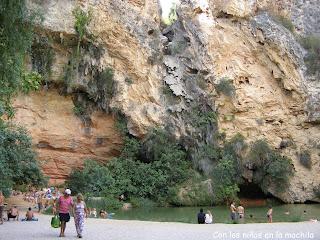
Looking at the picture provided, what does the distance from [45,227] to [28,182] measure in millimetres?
8314

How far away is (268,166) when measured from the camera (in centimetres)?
2959

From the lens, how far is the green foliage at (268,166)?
29.4 meters

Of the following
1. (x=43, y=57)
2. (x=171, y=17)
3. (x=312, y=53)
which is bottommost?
(x=43, y=57)

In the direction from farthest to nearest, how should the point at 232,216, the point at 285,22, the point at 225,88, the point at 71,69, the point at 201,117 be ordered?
the point at 285,22 → the point at 225,88 → the point at 201,117 → the point at 71,69 → the point at 232,216

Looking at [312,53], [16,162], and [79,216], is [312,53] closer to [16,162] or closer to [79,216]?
[16,162]

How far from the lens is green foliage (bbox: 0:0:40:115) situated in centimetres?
1027

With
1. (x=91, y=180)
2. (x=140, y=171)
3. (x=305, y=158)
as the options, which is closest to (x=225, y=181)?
(x=140, y=171)

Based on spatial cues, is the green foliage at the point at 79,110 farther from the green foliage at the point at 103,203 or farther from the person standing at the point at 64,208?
the person standing at the point at 64,208

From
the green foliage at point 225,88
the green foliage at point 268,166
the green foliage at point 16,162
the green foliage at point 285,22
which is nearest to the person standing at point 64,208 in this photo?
the green foliage at point 16,162

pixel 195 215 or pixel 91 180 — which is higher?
pixel 91 180

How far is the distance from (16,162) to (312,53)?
25481mm

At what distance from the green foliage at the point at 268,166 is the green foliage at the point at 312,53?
8928 mm

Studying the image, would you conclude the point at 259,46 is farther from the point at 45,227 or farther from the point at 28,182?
the point at 45,227

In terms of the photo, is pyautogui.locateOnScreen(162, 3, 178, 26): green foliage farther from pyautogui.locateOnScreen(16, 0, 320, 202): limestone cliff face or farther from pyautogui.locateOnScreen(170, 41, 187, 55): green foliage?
pyautogui.locateOnScreen(170, 41, 187, 55): green foliage
